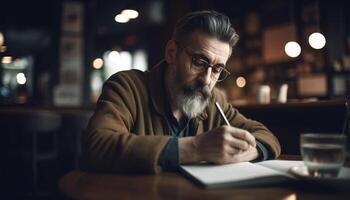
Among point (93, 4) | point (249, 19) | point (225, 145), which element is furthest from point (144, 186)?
point (249, 19)

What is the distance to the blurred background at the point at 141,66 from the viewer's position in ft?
11.0

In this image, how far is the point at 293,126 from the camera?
308 cm

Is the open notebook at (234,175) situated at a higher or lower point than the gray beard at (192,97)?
lower

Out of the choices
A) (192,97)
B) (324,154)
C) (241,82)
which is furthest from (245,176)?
(241,82)

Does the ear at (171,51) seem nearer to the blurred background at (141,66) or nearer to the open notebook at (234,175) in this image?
the open notebook at (234,175)

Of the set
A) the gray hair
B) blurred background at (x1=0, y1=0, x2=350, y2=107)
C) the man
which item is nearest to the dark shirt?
the man

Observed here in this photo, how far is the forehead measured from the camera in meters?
1.56

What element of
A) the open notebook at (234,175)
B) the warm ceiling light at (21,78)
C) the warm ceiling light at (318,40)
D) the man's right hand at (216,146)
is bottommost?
the open notebook at (234,175)

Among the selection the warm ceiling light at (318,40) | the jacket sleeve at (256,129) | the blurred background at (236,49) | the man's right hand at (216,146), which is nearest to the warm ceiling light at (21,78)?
the blurred background at (236,49)

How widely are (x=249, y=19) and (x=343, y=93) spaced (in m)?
3.48

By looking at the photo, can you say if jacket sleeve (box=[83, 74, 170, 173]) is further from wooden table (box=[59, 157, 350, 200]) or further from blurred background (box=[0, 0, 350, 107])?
blurred background (box=[0, 0, 350, 107])

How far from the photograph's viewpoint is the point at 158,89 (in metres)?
1.67

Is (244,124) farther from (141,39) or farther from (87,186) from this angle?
(141,39)

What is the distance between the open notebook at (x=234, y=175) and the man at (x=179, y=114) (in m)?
0.07
